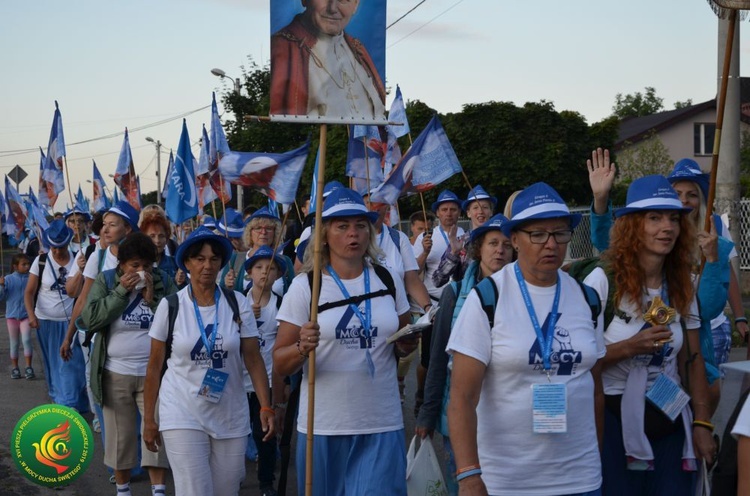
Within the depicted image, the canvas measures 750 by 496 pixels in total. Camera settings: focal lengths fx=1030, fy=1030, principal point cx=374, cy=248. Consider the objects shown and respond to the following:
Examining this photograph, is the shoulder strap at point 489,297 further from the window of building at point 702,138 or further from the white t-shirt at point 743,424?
the window of building at point 702,138

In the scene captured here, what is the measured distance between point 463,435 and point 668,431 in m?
1.27

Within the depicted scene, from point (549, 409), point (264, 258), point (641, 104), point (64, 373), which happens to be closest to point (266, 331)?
point (264, 258)

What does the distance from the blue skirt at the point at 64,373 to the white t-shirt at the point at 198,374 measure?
15.6ft

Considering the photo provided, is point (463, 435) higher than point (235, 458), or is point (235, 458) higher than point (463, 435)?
point (463, 435)

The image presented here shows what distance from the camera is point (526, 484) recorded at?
12.6 ft

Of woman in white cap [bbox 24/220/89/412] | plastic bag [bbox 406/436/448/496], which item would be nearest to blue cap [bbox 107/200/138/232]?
woman in white cap [bbox 24/220/89/412]

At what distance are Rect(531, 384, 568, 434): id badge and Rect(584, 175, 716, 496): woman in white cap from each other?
0.71 meters

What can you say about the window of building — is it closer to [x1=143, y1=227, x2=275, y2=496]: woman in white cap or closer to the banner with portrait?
[x1=143, y1=227, x2=275, y2=496]: woman in white cap

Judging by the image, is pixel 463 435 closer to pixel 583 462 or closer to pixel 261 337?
pixel 583 462

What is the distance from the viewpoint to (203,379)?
5.54 m

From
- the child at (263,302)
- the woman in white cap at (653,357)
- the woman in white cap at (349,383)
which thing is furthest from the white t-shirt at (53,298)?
the woman in white cap at (653,357)

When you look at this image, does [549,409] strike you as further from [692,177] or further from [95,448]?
[95,448]

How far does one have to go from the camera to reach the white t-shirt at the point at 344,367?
16.5ft

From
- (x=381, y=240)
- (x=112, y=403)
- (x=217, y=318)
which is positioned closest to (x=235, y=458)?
(x=217, y=318)
